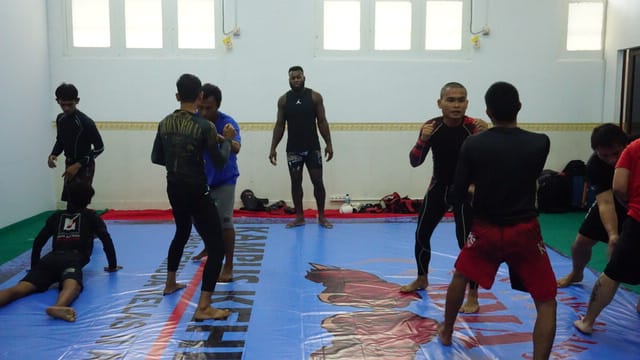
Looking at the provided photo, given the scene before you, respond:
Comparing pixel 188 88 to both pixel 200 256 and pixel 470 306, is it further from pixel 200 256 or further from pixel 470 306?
pixel 470 306

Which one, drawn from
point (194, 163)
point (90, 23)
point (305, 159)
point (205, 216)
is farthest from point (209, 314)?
point (90, 23)

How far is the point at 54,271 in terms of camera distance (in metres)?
4.05

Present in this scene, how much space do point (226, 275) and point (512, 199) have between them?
249 centimetres

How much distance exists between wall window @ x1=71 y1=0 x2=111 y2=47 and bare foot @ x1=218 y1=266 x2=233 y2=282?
473 centimetres

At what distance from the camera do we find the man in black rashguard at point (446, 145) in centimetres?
369

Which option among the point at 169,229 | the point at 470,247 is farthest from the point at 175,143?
the point at 169,229

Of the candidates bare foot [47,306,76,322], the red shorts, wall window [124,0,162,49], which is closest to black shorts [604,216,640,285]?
the red shorts

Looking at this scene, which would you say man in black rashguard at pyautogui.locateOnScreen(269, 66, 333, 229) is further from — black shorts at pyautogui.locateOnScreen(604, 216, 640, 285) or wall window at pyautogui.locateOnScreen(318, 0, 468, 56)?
black shorts at pyautogui.locateOnScreen(604, 216, 640, 285)

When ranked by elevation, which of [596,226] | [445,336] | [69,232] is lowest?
[445,336]

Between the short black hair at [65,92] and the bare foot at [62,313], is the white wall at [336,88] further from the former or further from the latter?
the bare foot at [62,313]

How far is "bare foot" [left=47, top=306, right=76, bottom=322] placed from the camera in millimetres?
3496

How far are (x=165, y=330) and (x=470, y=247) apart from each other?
1.88m

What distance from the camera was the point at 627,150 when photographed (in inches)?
121

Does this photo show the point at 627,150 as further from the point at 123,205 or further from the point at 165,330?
the point at 123,205
